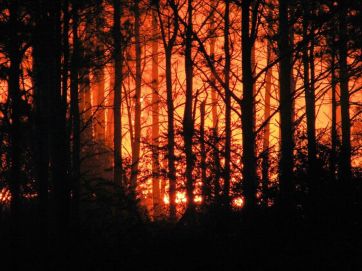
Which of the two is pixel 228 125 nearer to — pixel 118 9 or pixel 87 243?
pixel 118 9

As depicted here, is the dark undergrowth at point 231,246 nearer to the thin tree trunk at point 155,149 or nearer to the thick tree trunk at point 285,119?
the thick tree trunk at point 285,119

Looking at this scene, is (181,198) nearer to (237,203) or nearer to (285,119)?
(237,203)

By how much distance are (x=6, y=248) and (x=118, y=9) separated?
7960 millimetres

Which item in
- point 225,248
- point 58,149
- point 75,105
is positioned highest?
point 75,105

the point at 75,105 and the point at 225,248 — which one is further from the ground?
the point at 75,105

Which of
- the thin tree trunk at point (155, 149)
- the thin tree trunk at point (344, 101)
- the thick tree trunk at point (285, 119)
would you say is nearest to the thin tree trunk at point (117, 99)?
the thin tree trunk at point (155, 149)


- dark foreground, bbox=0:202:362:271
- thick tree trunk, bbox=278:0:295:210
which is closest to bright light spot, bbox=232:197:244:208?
dark foreground, bbox=0:202:362:271

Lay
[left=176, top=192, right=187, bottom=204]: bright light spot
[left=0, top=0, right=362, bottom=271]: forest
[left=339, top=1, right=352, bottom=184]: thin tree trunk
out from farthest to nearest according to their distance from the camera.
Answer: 1. [left=176, top=192, right=187, bottom=204]: bright light spot
2. [left=339, top=1, right=352, bottom=184]: thin tree trunk
3. [left=0, top=0, right=362, bottom=271]: forest

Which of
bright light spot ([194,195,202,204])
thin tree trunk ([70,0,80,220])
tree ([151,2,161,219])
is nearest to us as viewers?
thin tree trunk ([70,0,80,220])

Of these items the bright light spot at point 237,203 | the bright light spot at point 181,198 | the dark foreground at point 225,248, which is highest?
the bright light spot at point 181,198

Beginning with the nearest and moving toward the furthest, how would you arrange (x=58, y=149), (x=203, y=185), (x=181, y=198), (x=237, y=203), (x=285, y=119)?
1. (x=58, y=149)
2. (x=285, y=119)
3. (x=237, y=203)
4. (x=203, y=185)
5. (x=181, y=198)

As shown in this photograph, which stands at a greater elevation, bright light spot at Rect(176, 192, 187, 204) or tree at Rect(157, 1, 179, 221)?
tree at Rect(157, 1, 179, 221)

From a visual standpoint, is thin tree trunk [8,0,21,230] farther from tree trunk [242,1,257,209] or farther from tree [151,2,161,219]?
tree trunk [242,1,257,209]

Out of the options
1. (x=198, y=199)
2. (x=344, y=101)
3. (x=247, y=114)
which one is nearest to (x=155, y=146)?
(x=198, y=199)
